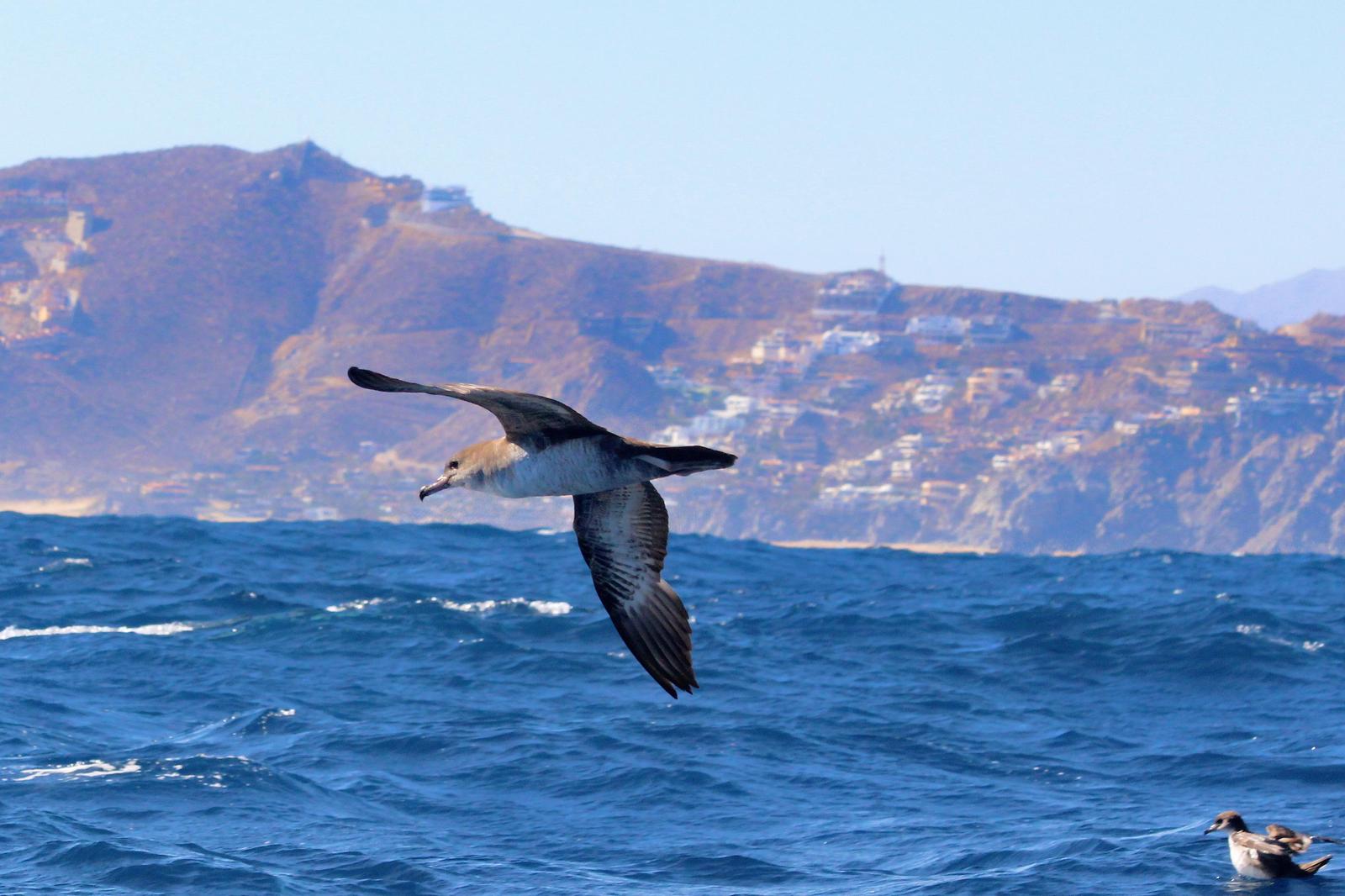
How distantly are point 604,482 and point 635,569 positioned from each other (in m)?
1.70

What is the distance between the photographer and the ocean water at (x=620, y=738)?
60.7 ft

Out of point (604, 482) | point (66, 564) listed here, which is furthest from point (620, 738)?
point (66, 564)

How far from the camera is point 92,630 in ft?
97.0

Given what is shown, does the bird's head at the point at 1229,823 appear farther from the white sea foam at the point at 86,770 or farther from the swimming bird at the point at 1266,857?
the white sea foam at the point at 86,770

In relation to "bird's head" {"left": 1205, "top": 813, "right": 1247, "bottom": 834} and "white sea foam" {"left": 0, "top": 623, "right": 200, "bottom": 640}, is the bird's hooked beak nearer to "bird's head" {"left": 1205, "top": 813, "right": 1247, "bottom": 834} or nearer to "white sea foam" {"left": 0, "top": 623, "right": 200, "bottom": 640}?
A: "bird's head" {"left": 1205, "top": 813, "right": 1247, "bottom": 834}

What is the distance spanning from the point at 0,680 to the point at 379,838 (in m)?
8.89

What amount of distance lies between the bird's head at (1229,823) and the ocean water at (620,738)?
0.42 meters

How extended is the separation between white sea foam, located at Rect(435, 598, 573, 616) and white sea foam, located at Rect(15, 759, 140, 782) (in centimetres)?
1233

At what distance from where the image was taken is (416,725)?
2386cm

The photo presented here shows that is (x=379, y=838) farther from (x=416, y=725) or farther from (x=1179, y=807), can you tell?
(x=1179, y=807)

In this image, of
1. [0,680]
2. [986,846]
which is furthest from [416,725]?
[986,846]

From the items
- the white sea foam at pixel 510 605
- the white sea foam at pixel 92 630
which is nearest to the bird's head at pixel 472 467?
the white sea foam at pixel 92 630

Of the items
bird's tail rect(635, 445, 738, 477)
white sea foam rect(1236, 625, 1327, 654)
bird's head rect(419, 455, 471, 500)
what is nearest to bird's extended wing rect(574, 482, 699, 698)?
bird's head rect(419, 455, 471, 500)

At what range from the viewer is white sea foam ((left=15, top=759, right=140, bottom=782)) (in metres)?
20.9
